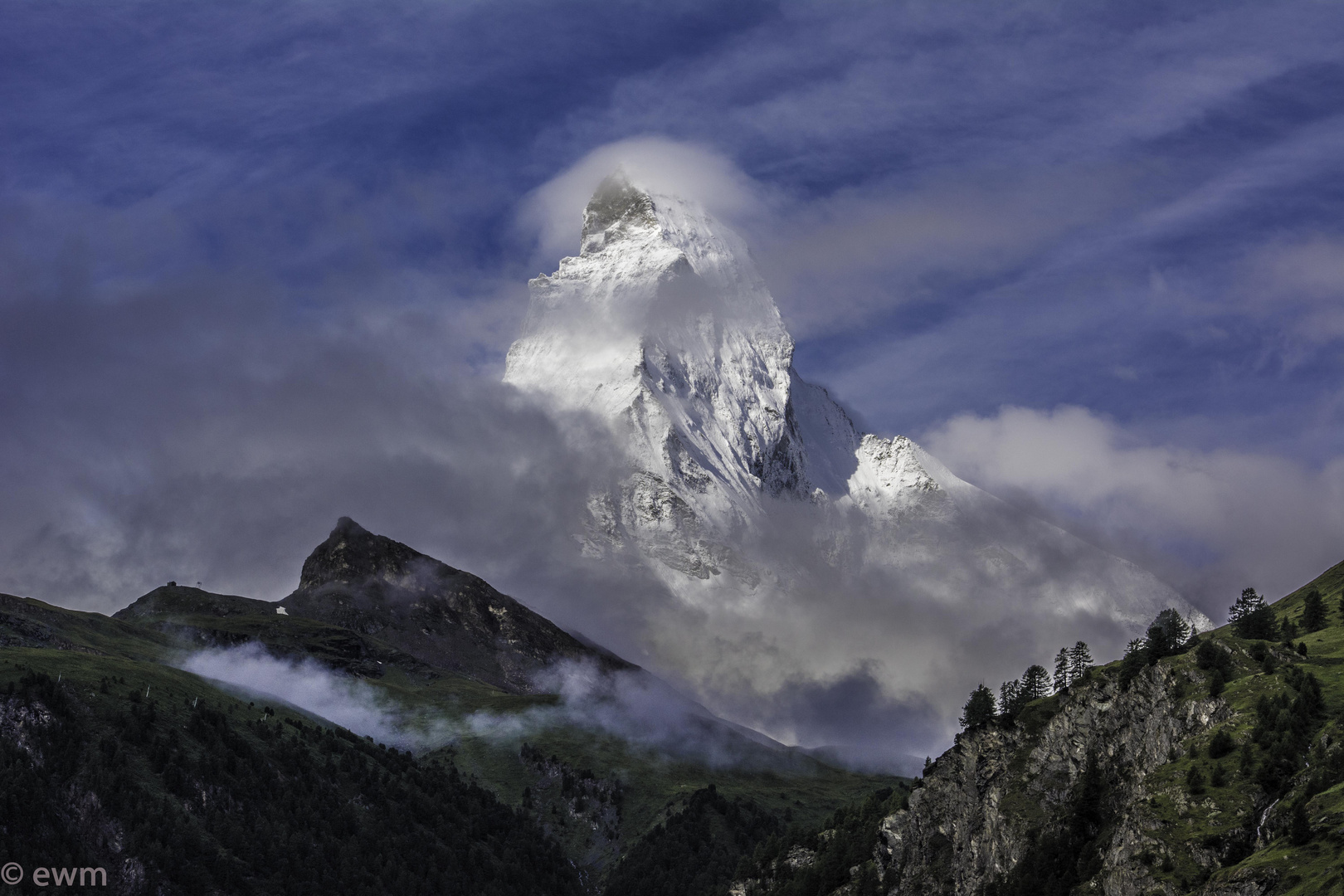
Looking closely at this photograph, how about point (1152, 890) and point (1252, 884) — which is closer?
point (1252, 884)

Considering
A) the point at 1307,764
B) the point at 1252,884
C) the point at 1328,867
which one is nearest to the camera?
the point at 1328,867

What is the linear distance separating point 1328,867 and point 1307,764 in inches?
1377

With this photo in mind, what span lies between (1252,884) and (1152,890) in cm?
2429

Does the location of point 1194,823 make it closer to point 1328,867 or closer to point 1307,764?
point 1307,764

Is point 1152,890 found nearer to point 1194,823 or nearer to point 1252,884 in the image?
point 1194,823

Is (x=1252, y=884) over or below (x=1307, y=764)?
below

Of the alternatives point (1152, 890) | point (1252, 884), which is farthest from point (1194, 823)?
point (1252, 884)

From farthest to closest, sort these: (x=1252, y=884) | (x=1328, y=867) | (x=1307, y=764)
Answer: (x=1307, y=764) < (x=1252, y=884) < (x=1328, y=867)

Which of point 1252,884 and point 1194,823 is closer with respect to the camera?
point 1252,884

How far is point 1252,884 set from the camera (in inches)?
6535

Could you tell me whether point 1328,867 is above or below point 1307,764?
below

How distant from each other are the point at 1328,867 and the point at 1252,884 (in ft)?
41.0

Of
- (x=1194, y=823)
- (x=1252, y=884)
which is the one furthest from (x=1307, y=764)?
(x=1252, y=884)

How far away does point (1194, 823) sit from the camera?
632 feet
